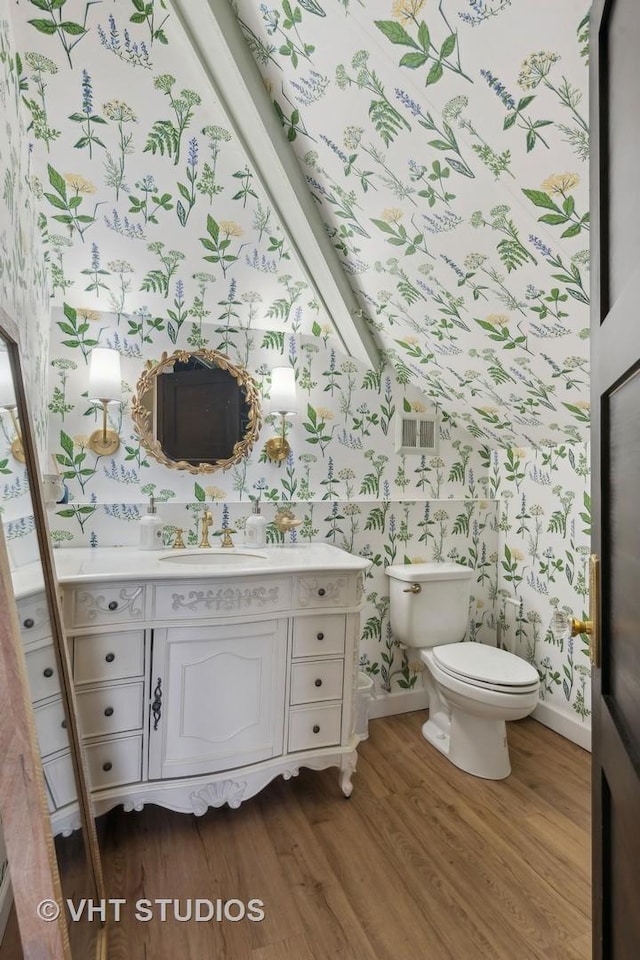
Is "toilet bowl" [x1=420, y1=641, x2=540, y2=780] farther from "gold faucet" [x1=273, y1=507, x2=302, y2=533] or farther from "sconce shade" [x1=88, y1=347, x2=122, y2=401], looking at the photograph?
"sconce shade" [x1=88, y1=347, x2=122, y2=401]

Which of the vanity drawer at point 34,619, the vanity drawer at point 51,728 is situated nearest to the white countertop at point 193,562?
the vanity drawer at point 34,619

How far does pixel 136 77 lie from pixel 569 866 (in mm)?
2839

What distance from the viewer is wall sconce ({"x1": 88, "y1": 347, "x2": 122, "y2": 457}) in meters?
1.97

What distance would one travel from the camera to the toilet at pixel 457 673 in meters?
1.96

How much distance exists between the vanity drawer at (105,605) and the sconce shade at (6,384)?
0.69 metres

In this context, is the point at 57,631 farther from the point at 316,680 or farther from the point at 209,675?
the point at 316,680

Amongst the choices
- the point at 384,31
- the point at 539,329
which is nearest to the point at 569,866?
the point at 539,329

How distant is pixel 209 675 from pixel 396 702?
50.9 inches

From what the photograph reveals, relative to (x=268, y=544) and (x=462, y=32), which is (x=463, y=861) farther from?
(x=462, y=32)

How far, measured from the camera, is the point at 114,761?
5.21ft

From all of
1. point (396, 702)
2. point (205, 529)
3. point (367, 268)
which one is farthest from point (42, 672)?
point (396, 702)

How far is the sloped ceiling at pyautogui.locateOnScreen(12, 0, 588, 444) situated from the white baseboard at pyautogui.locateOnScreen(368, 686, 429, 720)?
5.01 feet

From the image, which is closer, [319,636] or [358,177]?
[358,177]

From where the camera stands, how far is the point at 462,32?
1140 millimetres
